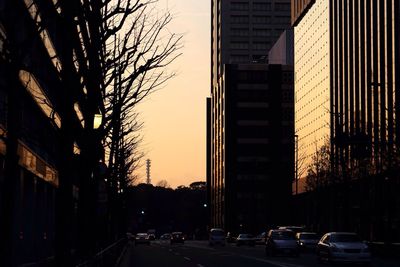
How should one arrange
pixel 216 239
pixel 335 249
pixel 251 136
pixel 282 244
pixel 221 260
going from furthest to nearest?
1. pixel 251 136
2. pixel 216 239
3. pixel 282 244
4. pixel 221 260
5. pixel 335 249

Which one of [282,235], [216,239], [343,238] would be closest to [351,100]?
[216,239]

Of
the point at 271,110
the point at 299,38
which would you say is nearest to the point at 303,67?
the point at 299,38

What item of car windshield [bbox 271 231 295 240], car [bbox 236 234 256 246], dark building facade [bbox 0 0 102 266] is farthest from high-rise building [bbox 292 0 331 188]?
dark building facade [bbox 0 0 102 266]

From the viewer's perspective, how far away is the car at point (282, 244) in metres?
48.7

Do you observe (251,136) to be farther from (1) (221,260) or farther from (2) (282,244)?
(1) (221,260)

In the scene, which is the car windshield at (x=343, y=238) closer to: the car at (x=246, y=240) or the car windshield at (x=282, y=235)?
the car windshield at (x=282, y=235)

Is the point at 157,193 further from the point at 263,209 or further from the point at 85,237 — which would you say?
the point at 85,237

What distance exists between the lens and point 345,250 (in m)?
37.6

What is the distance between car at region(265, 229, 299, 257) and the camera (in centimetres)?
4872

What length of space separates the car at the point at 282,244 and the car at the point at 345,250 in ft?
31.3

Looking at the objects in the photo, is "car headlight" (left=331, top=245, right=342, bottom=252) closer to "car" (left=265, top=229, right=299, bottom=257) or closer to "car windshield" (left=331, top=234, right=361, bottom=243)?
"car windshield" (left=331, top=234, right=361, bottom=243)

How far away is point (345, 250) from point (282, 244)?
11.6 metres

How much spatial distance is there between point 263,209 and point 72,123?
14456cm

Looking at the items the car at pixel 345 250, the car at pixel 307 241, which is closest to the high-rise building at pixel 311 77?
the car at pixel 307 241
